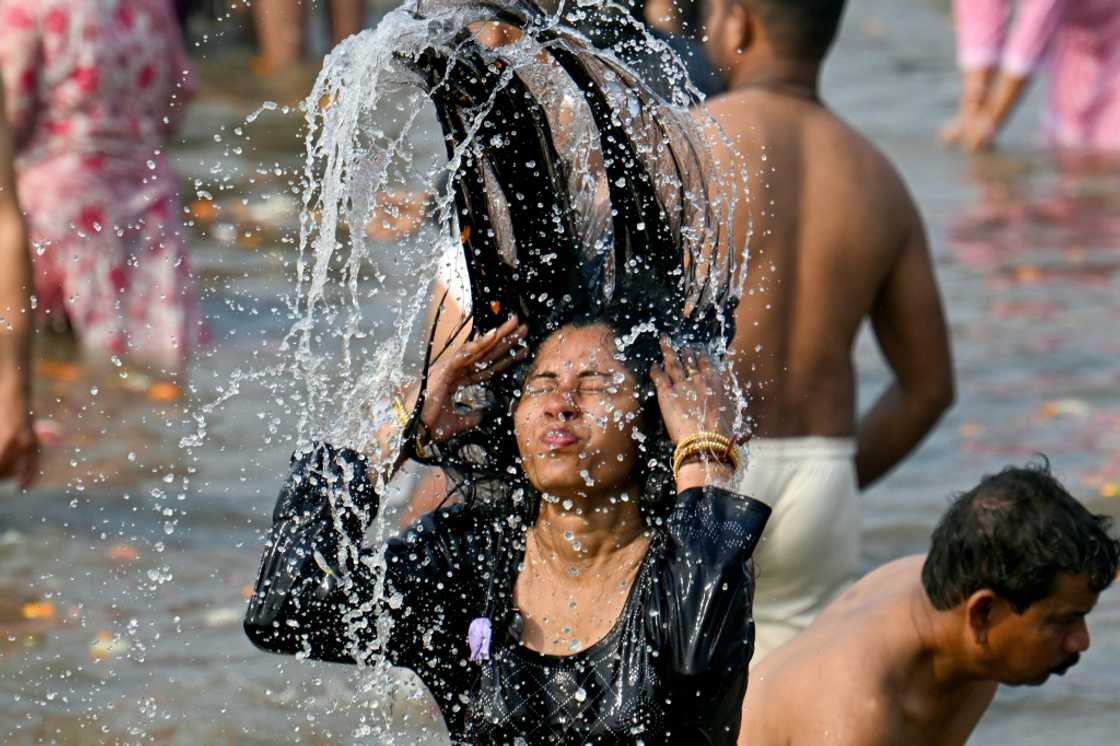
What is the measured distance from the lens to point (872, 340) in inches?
364

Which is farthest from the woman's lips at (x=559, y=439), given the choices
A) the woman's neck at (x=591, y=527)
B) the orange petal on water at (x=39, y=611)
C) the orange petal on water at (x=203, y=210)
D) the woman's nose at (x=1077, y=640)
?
the orange petal on water at (x=203, y=210)

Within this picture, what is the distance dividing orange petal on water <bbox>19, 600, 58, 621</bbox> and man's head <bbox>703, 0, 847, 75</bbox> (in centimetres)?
250

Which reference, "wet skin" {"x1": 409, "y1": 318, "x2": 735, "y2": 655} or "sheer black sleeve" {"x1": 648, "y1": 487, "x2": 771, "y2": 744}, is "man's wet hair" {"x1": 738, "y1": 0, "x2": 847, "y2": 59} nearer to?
"wet skin" {"x1": 409, "y1": 318, "x2": 735, "y2": 655}

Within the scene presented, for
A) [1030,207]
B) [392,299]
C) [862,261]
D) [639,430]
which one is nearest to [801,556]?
[862,261]

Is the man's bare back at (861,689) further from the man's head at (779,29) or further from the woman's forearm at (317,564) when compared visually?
the man's head at (779,29)

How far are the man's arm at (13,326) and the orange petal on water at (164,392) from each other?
290 centimetres

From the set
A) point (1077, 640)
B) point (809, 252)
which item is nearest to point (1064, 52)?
point (809, 252)

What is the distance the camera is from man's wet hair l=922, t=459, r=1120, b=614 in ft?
12.4

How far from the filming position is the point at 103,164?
7910 mm

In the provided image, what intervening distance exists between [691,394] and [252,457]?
4.12 metres

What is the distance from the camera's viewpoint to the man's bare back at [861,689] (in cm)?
384

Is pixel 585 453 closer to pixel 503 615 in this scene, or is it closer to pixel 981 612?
pixel 503 615

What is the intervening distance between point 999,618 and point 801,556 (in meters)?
0.93

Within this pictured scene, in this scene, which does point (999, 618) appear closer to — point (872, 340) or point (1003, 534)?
→ point (1003, 534)
